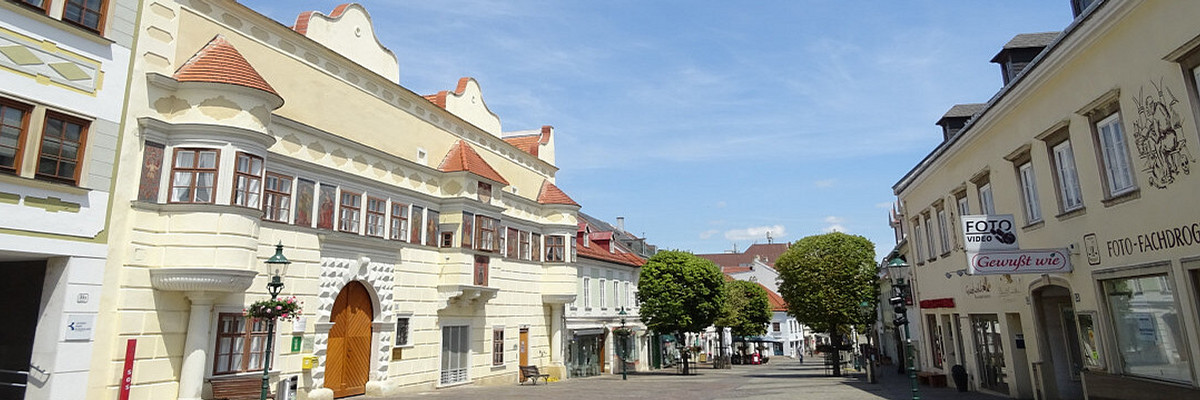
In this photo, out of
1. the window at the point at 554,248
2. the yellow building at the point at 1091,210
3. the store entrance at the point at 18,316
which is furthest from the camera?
the window at the point at 554,248

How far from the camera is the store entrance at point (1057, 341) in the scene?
14.4 metres

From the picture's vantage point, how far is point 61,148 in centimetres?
1205

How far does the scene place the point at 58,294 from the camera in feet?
39.4

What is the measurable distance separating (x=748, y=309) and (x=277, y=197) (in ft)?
158

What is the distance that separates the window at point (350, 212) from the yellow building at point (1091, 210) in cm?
1597

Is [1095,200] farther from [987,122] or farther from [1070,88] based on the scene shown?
[987,122]

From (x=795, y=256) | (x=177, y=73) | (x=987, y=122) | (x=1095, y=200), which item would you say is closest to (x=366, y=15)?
(x=177, y=73)

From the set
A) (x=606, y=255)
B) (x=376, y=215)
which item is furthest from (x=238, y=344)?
(x=606, y=255)

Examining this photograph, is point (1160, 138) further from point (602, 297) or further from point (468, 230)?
point (602, 297)

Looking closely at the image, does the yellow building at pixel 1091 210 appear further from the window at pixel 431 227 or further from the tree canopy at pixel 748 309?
the tree canopy at pixel 748 309

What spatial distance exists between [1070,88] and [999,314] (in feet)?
23.2

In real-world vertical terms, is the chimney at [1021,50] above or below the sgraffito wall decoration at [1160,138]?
above

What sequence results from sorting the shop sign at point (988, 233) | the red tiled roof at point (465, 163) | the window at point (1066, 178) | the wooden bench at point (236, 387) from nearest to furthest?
1. the window at point (1066, 178)
2. the shop sign at point (988, 233)
3. the wooden bench at point (236, 387)
4. the red tiled roof at point (465, 163)

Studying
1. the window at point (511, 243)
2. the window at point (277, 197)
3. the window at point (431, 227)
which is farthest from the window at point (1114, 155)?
the window at point (511, 243)
